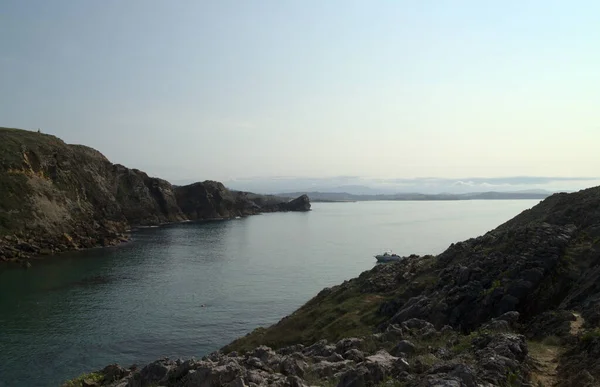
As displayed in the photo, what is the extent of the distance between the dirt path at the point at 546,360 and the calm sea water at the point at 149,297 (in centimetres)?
3739

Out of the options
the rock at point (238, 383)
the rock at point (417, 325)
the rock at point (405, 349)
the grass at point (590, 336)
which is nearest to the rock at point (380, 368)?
the rock at point (405, 349)

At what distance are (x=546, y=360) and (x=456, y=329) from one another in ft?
34.8

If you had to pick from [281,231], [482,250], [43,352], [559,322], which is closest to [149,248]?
[281,231]

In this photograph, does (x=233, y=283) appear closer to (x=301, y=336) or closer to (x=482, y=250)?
(x=301, y=336)

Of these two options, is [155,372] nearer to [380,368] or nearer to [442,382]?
[380,368]

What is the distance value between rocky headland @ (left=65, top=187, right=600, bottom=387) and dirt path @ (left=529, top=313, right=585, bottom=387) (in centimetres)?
6

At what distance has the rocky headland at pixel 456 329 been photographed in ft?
54.7

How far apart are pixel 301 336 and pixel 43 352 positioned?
30.5 m

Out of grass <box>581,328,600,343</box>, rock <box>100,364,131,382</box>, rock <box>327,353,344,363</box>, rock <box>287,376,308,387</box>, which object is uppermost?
grass <box>581,328,600,343</box>

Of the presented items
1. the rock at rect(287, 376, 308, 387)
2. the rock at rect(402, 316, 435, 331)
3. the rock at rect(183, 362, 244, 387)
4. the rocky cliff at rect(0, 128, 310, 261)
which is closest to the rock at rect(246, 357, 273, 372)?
the rock at rect(183, 362, 244, 387)

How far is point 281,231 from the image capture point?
625 ft

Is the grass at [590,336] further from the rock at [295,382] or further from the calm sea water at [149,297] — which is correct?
the calm sea water at [149,297]

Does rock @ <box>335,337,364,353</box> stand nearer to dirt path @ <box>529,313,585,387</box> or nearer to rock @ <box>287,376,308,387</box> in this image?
rock @ <box>287,376,308,387</box>

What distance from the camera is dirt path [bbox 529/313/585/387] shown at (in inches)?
638
